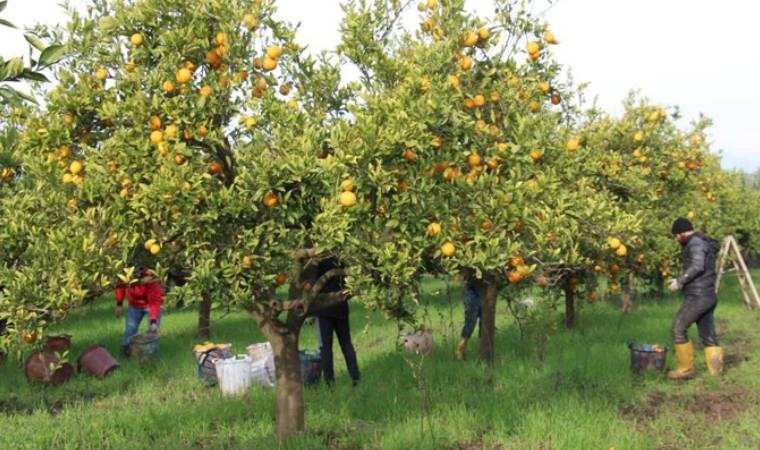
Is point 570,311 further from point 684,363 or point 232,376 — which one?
point 232,376

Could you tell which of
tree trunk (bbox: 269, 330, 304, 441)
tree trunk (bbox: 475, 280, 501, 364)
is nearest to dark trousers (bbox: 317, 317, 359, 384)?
tree trunk (bbox: 269, 330, 304, 441)

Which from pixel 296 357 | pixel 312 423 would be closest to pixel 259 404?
pixel 312 423

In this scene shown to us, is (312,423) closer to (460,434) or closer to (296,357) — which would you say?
(296,357)

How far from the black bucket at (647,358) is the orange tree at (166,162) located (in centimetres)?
536

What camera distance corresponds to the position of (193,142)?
4.89 metres

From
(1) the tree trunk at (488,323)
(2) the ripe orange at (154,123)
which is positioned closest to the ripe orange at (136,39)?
(2) the ripe orange at (154,123)

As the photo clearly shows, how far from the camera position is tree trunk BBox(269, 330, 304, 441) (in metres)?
5.95

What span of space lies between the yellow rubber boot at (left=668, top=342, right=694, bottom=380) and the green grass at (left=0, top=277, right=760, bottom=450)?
15 cm

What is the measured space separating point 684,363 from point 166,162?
6.86 meters

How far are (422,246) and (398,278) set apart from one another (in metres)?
0.34

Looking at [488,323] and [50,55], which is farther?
[488,323]

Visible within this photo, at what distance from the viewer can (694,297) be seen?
8.31 m

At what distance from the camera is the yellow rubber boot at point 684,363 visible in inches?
319

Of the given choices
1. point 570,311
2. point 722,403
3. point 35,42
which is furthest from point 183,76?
point 570,311
